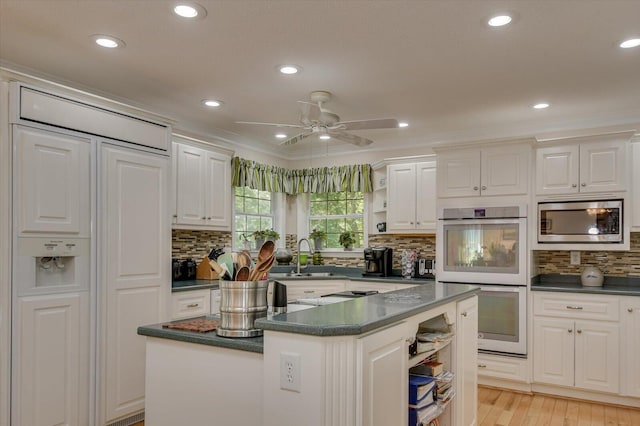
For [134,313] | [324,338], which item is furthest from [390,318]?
[134,313]

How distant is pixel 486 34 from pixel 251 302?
209 centimetres

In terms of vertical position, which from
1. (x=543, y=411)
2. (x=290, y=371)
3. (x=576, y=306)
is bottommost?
(x=543, y=411)

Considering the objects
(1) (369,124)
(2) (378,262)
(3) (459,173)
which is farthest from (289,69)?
(2) (378,262)

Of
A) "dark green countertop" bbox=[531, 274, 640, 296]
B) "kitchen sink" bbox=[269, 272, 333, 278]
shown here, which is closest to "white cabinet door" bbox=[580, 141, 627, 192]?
"dark green countertop" bbox=[531, 274, 640, 296]

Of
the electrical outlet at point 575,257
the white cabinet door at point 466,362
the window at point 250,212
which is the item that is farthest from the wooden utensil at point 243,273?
the electrical outlet at point 575,257

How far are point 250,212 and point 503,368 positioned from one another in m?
3.27

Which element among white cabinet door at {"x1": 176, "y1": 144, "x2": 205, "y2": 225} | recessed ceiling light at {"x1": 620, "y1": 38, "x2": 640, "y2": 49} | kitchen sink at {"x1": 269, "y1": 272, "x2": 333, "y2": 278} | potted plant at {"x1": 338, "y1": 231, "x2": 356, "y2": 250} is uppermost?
recessed ceiling light at {"x1": 620, "y1": 38, "x2": 640, "y2": 49}

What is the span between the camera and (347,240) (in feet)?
19.8

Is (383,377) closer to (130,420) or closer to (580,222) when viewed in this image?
(130,420)

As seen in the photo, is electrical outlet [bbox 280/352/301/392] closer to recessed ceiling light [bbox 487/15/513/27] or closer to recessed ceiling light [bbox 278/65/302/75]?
recessed ceiling light [bbox 487/15/513/27]

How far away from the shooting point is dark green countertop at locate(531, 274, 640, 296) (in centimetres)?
412

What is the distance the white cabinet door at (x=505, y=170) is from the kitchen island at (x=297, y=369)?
239 cm

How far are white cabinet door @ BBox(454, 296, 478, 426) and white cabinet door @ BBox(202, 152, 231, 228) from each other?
109 inches

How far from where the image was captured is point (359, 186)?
5.95 meters
